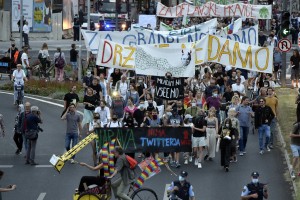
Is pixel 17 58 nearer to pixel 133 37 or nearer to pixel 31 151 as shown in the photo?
pixel 133 37

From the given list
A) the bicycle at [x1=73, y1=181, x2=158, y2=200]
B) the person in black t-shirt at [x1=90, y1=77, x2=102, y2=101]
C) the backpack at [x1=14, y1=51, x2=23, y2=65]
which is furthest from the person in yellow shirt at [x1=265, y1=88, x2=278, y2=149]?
the backpack at [x1=14, y1=51, x2=23, y2=65]

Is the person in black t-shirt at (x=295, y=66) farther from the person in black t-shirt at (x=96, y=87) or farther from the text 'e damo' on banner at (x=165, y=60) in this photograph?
the text 'e damo' on banner at (x=165, y=60)

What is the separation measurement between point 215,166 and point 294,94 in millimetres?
13171

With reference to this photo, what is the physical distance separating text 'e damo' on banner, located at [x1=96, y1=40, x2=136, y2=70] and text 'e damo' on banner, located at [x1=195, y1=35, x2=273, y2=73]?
1809 mm

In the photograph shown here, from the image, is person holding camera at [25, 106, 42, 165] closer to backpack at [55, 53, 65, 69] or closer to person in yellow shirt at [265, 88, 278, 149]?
person in yellow shirt at [265, 88, 278, 149]

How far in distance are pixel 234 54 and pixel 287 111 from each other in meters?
4.54

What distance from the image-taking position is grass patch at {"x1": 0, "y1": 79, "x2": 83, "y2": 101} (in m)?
38.4

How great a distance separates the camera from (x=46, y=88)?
3900cm

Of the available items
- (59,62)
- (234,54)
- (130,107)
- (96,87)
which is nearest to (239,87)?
(234,54)

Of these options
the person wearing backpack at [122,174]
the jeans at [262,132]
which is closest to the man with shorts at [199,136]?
the jeans at [262,132]

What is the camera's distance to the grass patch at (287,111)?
29388 mm

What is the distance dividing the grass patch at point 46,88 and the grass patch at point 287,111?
7.02 m

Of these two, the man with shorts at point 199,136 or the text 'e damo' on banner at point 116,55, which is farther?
the text 'e damo' on banner at point 116,55

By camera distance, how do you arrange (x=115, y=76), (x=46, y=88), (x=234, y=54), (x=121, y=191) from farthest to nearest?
1. (x=46, y=88)
2. (x=115, y=76)
3. (x=234, y=54)
4. (x=121, y=191)
